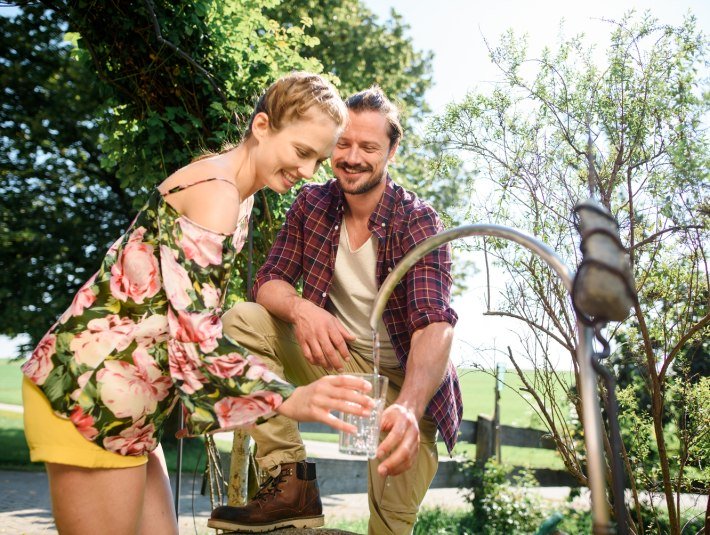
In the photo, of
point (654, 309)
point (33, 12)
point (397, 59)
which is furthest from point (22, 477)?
point (397, 59)

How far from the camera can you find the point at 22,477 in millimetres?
8219

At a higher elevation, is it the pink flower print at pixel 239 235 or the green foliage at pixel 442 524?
the pink flower print at pixel 239 235

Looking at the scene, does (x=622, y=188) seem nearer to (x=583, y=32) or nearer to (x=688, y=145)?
(x=688, y=145)

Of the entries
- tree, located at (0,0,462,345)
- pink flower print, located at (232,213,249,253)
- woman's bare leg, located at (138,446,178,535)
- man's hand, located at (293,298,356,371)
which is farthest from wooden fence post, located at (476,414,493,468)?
pink flower print, located at (232,213,249,253)

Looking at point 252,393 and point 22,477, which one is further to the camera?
point 22,477

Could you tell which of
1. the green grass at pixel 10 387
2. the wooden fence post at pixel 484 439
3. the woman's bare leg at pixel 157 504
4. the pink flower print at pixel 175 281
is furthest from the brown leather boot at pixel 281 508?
the green grass at pixel 10 387

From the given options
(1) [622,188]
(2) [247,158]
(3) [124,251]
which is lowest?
(3) [124,251]

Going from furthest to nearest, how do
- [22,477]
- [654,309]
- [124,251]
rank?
[22,477] → [654,309] → [124,251]

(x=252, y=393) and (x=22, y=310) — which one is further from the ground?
(x=22, y=310)

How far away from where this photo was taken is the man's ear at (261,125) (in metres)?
2.03

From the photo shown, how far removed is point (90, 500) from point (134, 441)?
174mm

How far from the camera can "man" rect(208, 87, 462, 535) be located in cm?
250

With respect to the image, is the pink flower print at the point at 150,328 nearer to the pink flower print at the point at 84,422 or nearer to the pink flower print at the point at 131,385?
the pink flower print at the point at 131,385

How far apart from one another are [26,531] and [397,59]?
30.1 feet
